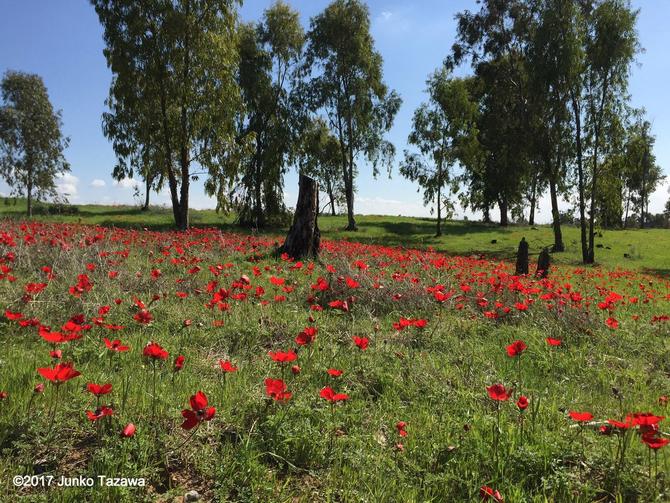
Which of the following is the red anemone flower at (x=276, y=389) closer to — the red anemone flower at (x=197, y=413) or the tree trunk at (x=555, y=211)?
the red anemone flower at (x=197, y=413)

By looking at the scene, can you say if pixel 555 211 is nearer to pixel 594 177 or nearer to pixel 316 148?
pixel 594 177

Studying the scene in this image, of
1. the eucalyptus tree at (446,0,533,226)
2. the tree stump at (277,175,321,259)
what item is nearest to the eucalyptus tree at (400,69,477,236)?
the eucalyptus tree at (446,0,533,226)

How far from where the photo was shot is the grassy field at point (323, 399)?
237cm

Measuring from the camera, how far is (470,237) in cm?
3322

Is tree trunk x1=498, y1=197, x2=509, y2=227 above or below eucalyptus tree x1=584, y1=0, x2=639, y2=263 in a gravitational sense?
below

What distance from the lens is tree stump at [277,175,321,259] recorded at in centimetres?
1075

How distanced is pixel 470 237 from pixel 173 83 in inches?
890

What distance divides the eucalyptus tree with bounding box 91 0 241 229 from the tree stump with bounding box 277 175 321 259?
13.4m

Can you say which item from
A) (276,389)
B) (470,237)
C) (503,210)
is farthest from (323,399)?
(503,210)

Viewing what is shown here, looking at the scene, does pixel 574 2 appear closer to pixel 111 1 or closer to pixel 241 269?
pixel 111 1

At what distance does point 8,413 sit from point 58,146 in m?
40.7

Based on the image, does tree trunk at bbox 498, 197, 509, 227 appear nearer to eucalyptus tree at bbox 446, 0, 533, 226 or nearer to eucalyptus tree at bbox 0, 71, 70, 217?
eucalyptus tree at bbox 446, 0, 533, 226

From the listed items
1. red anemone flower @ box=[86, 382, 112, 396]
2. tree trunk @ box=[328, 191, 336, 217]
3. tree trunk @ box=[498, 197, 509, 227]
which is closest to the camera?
red anemone flower @ box=[86, 382, 112, 396]

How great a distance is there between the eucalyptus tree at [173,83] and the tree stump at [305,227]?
13427mm
